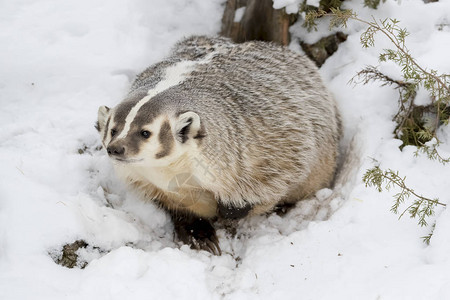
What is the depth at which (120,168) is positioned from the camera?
296cm

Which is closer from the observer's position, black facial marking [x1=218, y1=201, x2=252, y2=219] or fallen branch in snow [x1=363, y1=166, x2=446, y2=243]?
fallen branch in snow [x1=363, y1=166, x2=446, y2=243]

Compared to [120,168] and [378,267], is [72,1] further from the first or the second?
[378,267]

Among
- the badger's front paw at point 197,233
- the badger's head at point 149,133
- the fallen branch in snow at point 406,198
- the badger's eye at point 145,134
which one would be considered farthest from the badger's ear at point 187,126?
the fallen branch in snow at point 406,198

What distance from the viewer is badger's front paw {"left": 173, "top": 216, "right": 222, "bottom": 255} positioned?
3070 millimetres

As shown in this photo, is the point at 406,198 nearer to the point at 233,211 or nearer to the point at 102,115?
the point at 233,211

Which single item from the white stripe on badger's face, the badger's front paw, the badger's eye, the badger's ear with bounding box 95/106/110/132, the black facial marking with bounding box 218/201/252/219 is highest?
the white stripe on badger's face

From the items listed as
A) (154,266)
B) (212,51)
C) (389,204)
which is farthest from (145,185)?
(389,204)

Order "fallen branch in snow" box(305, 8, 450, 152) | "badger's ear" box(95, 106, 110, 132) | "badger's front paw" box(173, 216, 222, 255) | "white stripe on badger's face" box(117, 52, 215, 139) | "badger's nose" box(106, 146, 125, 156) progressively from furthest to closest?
"badger's front paw" box(173, 216, 222, 255) → "fallen branch in snow" box(305, 8, 450, 152) → "badger's ear" box(95, 106, 110, 132) → "white stripe on badger's face" box(117, 52, 215, 139) → "badger's nose" box(106, 146, 125, 156)

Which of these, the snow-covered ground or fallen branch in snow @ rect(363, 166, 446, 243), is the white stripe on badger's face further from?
fallen branch in snow @ rect(363, 166, 446, 243)

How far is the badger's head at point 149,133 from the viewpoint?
2.39 m

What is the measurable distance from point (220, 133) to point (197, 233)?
71 centimetres

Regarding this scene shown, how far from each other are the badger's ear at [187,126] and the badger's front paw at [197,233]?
790mm

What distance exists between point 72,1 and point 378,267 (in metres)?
2.90

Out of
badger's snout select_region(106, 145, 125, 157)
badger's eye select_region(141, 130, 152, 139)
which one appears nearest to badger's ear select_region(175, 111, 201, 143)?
badger's eye select_region(141, 130, 152, 139)
